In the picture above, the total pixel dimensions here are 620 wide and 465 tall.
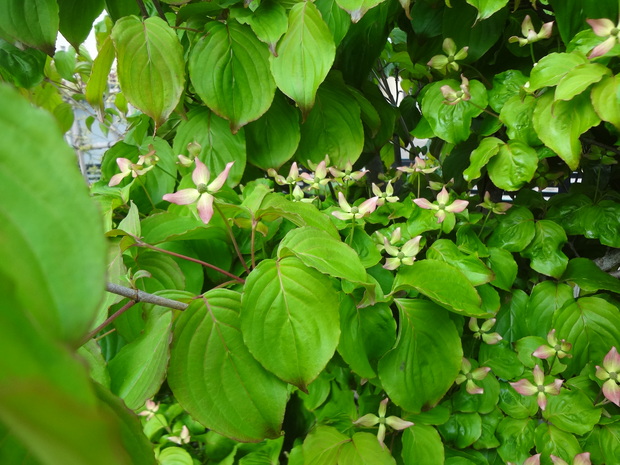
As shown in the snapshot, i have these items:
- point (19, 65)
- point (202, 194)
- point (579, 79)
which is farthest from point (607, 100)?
point (19, 65)

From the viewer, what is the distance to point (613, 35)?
499 millimetres

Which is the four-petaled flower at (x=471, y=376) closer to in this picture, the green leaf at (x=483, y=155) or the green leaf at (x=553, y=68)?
the green leaf at (x=483, y=155)

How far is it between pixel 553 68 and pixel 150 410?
937mm

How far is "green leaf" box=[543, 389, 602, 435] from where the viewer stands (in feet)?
1.98

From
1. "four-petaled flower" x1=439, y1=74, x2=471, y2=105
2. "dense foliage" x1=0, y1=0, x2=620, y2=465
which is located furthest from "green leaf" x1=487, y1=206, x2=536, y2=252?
"four-petaled flower" x1=439, y1=74, x2=471, y2=105

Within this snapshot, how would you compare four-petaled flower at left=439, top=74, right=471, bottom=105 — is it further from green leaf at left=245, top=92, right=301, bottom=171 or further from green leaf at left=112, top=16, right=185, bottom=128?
green leaf at left=112, top=16, right=185, bottom=128

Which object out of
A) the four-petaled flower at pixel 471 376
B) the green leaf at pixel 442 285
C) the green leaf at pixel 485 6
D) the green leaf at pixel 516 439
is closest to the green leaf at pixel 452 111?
the green leaf at pixel 485 6

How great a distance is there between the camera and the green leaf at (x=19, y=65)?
741 mm

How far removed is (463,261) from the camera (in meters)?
0.57

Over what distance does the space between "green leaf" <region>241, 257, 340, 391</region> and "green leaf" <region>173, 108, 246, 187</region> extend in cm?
35

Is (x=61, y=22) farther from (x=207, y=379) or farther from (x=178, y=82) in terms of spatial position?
(x=207, y=379)

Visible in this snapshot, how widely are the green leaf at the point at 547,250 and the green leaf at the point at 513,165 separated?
106mm

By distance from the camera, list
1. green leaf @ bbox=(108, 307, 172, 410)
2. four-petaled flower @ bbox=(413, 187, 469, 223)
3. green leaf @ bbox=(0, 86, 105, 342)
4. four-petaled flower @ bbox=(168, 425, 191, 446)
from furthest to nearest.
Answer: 1. four-petaled flower @ bbox=(168, 425, 191, 446)
2. four-petaled flower @ bbox=(413, 187, 469, 223)
3. green leaf @ bbox=(108, 307, 172, 410)
4. green leaf @ bbox=(0, 86, 105, 342)

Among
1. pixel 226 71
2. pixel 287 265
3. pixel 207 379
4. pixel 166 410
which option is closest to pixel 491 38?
pixel 226 71
